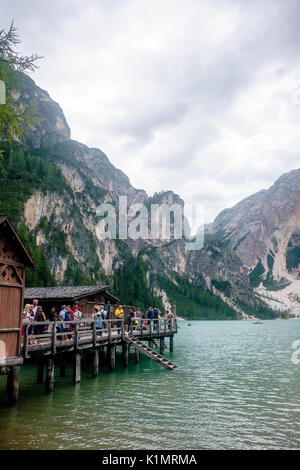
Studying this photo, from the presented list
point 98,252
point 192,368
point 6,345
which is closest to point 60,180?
point 98,252

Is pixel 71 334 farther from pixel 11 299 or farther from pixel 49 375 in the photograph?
pixel 11 299

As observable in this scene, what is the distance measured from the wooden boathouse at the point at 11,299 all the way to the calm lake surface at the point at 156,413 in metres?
2.04

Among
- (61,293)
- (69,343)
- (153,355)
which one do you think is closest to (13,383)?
(69,343)

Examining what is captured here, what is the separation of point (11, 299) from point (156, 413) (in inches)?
323

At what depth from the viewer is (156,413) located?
1633 cm

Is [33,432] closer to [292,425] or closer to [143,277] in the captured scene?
[292,425]

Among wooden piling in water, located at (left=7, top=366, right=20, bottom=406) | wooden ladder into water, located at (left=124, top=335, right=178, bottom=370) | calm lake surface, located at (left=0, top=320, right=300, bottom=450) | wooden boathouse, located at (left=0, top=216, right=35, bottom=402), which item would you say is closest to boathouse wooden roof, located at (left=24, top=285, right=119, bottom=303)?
wooden ladder into water, located at (left=124, top=335, right=178, bottom=370)

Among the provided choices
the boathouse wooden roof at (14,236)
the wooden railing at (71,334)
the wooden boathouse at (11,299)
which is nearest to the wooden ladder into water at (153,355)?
the wooden railing at (71,334)

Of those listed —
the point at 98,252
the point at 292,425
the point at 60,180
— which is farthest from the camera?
the point at 98,252

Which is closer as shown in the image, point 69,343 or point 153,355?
point 69,343

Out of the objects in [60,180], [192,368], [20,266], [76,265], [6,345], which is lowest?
[192,368]
